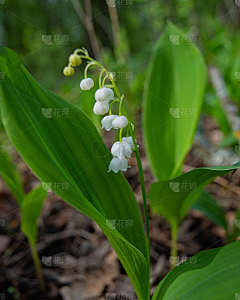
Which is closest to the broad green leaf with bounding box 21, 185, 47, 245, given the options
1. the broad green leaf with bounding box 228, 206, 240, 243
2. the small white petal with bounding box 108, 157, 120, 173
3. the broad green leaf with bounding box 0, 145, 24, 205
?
the broad green leaf with bounding box 0, 145, 24, 205

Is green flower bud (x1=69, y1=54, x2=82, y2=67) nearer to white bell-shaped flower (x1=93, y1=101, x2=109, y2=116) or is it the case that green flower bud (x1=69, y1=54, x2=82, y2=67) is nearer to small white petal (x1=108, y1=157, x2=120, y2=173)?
white bell-shaped flower (x1=93, y1=101, x2=109, y2=116)

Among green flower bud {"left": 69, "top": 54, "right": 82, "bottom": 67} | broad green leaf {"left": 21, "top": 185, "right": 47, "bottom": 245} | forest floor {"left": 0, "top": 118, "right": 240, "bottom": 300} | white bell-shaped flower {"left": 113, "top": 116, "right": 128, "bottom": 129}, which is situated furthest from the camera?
forest floor {"left": 0, "top": 118, "right": 240, "bottom": 300}

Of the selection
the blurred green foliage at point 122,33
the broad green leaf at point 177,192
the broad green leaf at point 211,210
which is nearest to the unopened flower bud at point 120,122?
the broad green leaf at point 177,192

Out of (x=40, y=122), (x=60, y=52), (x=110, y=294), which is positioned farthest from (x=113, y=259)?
(x=60, y=52)

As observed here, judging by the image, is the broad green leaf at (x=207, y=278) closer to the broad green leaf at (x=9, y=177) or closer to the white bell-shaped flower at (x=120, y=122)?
the white bell-shaped flower at (x=120, y=122)

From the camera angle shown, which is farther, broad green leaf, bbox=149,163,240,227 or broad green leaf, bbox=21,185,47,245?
broad green leaf, bbox=21,185,47,245

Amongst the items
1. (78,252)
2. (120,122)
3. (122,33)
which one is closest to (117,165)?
(120,122)
